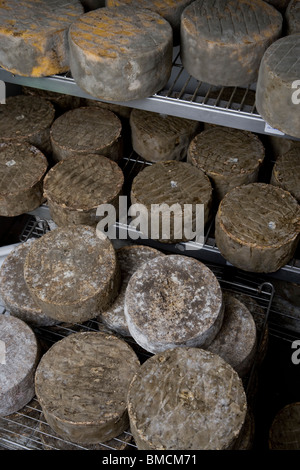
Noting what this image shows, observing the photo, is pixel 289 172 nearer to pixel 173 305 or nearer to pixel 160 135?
pixel 160 135

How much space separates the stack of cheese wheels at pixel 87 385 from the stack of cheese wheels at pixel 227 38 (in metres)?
1.06

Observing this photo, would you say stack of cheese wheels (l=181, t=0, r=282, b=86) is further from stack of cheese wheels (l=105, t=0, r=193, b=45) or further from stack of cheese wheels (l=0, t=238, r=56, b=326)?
stack of cheese wheels (l=0, t=238, r=56, b=326)

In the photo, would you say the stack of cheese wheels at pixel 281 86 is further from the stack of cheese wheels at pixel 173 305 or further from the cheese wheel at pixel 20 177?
the cheese wheel at pixel 20 177

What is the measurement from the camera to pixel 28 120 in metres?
2.73

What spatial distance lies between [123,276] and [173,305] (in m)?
0.38

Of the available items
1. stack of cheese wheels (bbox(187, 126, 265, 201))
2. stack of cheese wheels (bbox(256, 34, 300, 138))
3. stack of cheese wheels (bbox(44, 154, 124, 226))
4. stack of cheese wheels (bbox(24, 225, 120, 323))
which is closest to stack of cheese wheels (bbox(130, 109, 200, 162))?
stack of cheese wheels (bbox(187, 126, 265, 201))

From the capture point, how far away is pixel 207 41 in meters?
2.02

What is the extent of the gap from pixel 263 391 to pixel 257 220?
39.7 inches

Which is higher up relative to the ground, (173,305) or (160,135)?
(160,135)

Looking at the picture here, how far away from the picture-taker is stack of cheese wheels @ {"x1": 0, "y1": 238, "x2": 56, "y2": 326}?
91.7 inches

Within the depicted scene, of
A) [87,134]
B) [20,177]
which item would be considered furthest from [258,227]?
[20,177]

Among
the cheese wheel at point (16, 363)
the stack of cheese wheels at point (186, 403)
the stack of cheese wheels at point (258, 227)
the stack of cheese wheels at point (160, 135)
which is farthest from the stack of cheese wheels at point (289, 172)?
the cheese wheel at point (16, 363)

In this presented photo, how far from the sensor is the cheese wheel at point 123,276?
2.27 metres

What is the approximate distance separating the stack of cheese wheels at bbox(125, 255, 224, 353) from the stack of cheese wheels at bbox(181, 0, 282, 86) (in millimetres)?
702
